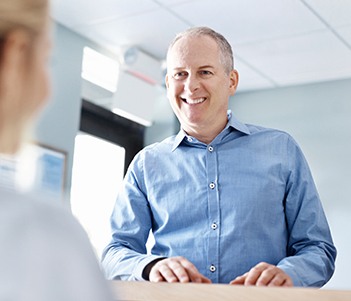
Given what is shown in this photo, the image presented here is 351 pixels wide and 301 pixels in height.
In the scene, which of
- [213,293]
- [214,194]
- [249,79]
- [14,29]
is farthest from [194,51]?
[249,79]

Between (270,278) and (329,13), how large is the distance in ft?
8.07

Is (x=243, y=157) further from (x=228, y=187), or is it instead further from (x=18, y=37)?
(x=18, y=37)

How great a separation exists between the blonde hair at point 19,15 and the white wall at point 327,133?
3.90 m

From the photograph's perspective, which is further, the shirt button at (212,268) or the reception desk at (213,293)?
the shirt button at (212,268)

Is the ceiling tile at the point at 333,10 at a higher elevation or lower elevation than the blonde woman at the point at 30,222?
higher

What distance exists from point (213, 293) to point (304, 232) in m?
0.66

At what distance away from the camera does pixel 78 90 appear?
12.6 ft

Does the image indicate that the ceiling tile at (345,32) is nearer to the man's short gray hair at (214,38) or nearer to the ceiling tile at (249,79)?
the ceiling tile at (249,79)

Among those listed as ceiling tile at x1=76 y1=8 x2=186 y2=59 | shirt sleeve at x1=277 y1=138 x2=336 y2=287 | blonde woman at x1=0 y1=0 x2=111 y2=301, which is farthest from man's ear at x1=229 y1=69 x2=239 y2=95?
ceiling tile at x1=76 y1=8 x2=186 y2=59

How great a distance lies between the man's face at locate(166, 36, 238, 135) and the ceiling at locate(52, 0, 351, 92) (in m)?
1.63

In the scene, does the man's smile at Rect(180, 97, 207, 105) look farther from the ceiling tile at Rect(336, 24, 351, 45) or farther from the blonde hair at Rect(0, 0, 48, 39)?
the ceiling tile at Rect(336, 24, 351, 45)

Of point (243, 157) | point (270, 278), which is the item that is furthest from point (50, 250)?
point (243, 157)

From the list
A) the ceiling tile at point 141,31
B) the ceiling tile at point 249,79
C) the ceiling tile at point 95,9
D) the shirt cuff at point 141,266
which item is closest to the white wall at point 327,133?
the ceiling tile at point 249,79

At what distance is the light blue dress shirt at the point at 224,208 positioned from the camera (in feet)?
5.15
